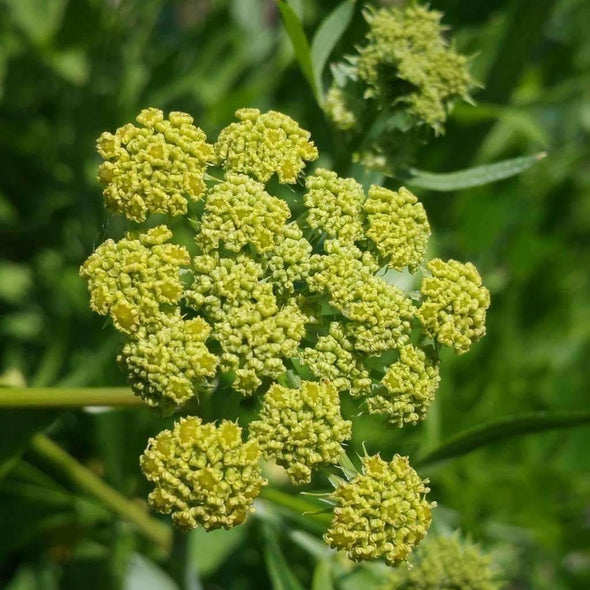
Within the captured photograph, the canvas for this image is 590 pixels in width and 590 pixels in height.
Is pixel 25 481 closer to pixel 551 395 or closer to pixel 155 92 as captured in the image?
pixel 155 92

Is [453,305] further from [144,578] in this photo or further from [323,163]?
[144,578]

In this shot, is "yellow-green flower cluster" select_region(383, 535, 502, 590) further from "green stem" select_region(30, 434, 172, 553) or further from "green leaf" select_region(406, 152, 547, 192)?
"green leaf" select_region(406, 152, 547, 192)

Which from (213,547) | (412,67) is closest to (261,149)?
(412,67)

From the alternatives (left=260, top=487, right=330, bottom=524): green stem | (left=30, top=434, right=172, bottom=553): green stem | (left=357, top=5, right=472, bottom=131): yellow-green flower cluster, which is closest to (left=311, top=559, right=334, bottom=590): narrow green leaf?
(left=260, top=487, right=330, bottom=524): green stem

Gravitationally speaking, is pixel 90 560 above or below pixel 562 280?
below

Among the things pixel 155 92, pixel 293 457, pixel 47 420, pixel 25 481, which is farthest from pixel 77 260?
pixel 293 457
